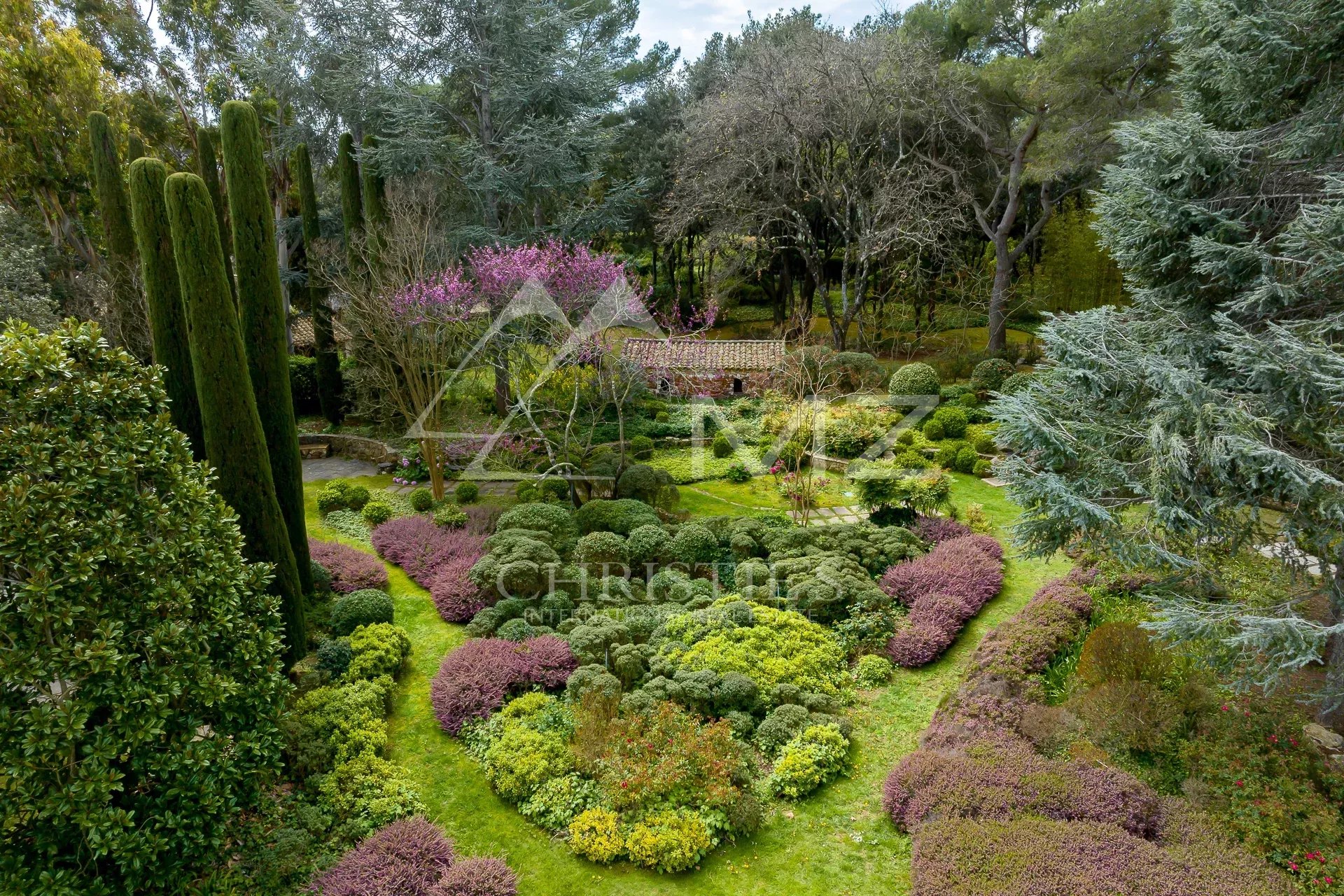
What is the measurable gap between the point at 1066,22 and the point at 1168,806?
20.9 m

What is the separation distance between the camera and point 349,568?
1182 cm

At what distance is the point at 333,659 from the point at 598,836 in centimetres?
449

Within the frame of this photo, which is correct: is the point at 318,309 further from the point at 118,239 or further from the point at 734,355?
the point at 734,355

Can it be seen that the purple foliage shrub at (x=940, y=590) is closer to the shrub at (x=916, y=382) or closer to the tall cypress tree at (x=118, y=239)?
the shrub at (x=916, y=382)

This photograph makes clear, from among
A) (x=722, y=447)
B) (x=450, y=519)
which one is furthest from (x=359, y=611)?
(x=722, y=447)

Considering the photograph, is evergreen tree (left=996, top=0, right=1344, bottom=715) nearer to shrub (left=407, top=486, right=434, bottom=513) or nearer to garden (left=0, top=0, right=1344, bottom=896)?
garden (left=0, top=0, right=1344, bottom=896)

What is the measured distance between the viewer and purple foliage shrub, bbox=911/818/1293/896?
5.44 metres

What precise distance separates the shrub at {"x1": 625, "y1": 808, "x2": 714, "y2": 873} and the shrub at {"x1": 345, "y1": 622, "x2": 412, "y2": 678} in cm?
432

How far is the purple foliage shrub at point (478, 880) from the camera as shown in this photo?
5.83 m

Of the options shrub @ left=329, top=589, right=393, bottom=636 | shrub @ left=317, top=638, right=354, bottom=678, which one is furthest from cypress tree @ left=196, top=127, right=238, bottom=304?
shrub @ left=317, top=638, right=354, bottom=678

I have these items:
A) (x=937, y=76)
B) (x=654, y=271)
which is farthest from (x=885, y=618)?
(x=654, y=271)

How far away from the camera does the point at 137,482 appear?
17.9 feet

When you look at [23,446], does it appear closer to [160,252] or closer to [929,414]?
[160,252]

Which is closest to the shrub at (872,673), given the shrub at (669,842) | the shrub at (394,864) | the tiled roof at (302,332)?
the shrub at (669,842)
